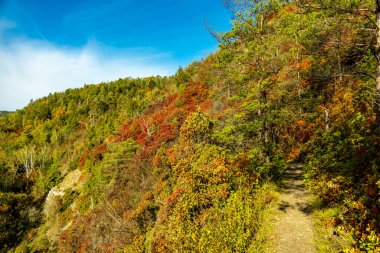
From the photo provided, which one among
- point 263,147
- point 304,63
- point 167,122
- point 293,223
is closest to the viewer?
point 293,223

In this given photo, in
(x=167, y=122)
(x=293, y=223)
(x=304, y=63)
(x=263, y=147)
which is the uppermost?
(x=304, y=63)

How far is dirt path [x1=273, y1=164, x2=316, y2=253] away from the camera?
5.63 meters

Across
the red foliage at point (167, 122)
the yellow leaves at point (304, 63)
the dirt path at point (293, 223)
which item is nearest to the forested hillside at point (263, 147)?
the yellow leaves at point (304, 63)

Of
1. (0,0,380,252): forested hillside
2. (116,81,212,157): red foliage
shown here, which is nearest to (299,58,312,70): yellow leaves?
(0,0,380,252): forested hillside

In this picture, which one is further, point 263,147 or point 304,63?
point 304,63

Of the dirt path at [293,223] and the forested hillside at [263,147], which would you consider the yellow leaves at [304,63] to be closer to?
the forested hillside at [263,147]

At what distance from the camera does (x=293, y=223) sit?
6598 mm

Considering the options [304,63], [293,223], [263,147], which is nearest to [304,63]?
[304,63]

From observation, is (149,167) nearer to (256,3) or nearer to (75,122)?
(256,3)

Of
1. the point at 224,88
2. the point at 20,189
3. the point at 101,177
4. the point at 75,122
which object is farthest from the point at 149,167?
the point at 75,122

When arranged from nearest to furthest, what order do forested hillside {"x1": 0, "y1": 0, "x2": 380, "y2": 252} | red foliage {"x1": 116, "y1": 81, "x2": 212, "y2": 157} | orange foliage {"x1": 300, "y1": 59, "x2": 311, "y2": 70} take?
forested hillside {"x1": 0, "y1": 0, "x2": 380, "y2": 252}
orange foliage {"x1": 300, "y1": 59, "x2": 311, "y2": 70}
red foliage {"x1": 116, "y1": 81, "x2": 212, "y2": 157}

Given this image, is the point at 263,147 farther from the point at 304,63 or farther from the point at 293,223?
the point at 304,63

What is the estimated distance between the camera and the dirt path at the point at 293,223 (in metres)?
5.63

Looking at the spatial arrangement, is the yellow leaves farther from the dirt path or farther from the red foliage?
the dirt path
